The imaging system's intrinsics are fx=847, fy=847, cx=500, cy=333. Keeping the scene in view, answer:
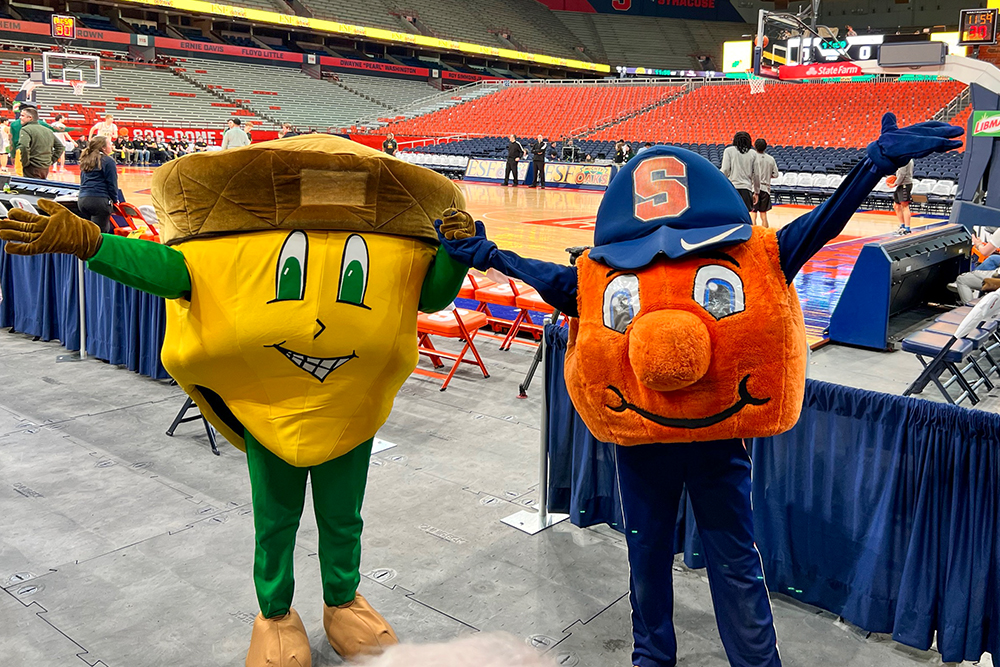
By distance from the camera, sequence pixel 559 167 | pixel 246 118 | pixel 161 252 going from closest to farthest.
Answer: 1. pixel 161 252
2. pixel 559 167
3. pixel 246 118

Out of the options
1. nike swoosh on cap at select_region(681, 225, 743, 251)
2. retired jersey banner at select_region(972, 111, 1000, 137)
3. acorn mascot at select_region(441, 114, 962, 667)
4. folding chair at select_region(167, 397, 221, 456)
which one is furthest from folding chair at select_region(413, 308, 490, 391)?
retired jersey banner at select_region(972, 111, 1000, 137)

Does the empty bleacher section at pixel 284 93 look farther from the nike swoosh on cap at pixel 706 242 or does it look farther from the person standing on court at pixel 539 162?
the nike swoosh on cap at pixel 706 242

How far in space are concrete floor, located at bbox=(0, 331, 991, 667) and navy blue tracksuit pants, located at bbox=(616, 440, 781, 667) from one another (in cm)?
51

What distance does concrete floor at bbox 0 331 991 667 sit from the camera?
2979 mm

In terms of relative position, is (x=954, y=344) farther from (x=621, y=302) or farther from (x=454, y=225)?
(x=454, y=225)

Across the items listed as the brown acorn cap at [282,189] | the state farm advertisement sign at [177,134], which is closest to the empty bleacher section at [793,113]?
the state farm advertisement sign at [177,134]

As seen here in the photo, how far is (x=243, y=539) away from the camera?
3770 mm

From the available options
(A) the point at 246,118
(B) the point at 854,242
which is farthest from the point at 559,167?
(A) the point at 246,118

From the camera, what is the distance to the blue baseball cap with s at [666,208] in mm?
2326

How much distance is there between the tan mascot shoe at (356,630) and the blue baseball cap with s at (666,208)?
1.49 m

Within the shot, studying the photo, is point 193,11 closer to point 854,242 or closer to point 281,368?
point 854,242

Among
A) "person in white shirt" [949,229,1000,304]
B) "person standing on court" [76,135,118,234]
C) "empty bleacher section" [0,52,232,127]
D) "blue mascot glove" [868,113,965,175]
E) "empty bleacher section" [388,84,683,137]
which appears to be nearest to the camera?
"blue mascot glove" [868,113,965,175]

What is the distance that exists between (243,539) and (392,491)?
0.84 m

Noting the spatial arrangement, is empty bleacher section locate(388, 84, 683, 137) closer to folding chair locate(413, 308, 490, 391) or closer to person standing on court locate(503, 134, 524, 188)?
person standing on court locate(503, 134, 524, 188)
